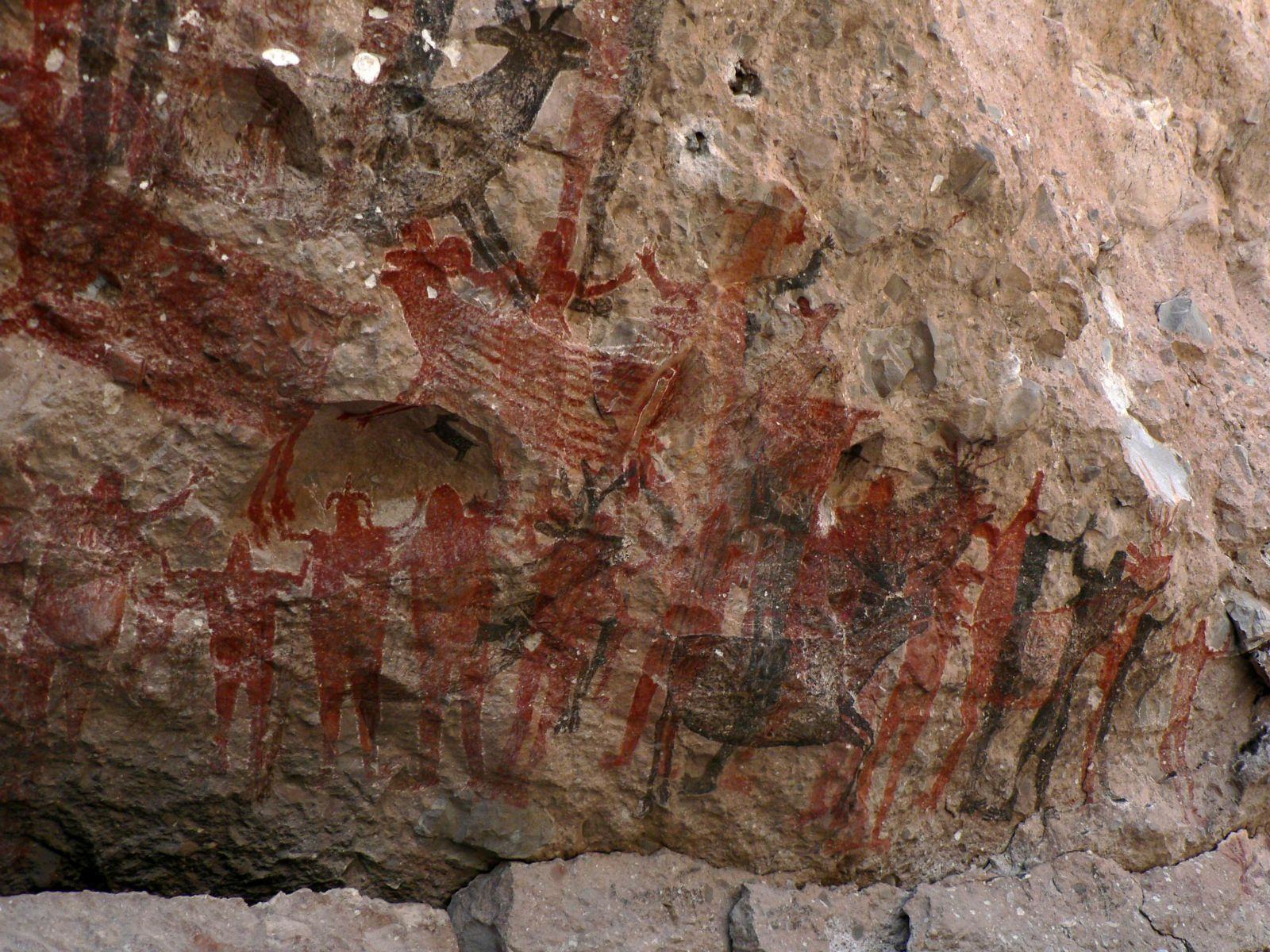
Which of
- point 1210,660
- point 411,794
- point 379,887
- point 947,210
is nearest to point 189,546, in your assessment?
point 411,794

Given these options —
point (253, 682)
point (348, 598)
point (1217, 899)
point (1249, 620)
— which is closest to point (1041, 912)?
point (1217, 899)

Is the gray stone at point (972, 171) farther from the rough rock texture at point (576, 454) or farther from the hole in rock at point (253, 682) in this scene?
the hole in rock at point (253, 682)

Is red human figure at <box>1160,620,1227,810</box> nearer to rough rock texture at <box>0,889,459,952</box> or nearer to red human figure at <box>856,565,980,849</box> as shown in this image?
red human figure at <box>856,565,980,849</box>

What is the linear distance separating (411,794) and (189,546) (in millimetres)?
775

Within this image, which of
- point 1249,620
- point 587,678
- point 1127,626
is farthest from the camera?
point 1249,620

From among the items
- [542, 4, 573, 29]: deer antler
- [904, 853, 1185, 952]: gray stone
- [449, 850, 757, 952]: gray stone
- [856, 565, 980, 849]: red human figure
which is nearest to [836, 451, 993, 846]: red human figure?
[856, 565, 980, 849]: red human figure

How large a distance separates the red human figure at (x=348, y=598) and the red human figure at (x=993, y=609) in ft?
4.75

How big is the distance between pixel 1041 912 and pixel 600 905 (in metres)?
1.15

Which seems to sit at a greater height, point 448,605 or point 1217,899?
point 448,605

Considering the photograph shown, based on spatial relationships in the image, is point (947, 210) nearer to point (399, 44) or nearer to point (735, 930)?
point (399, 44)

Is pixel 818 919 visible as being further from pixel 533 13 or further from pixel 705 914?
pixel 533 13

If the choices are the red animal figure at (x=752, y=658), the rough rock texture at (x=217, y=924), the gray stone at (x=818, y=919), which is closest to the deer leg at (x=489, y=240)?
the red animal figure at (x=752, y=658)

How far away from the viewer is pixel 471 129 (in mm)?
2326

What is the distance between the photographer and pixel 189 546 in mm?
2359
